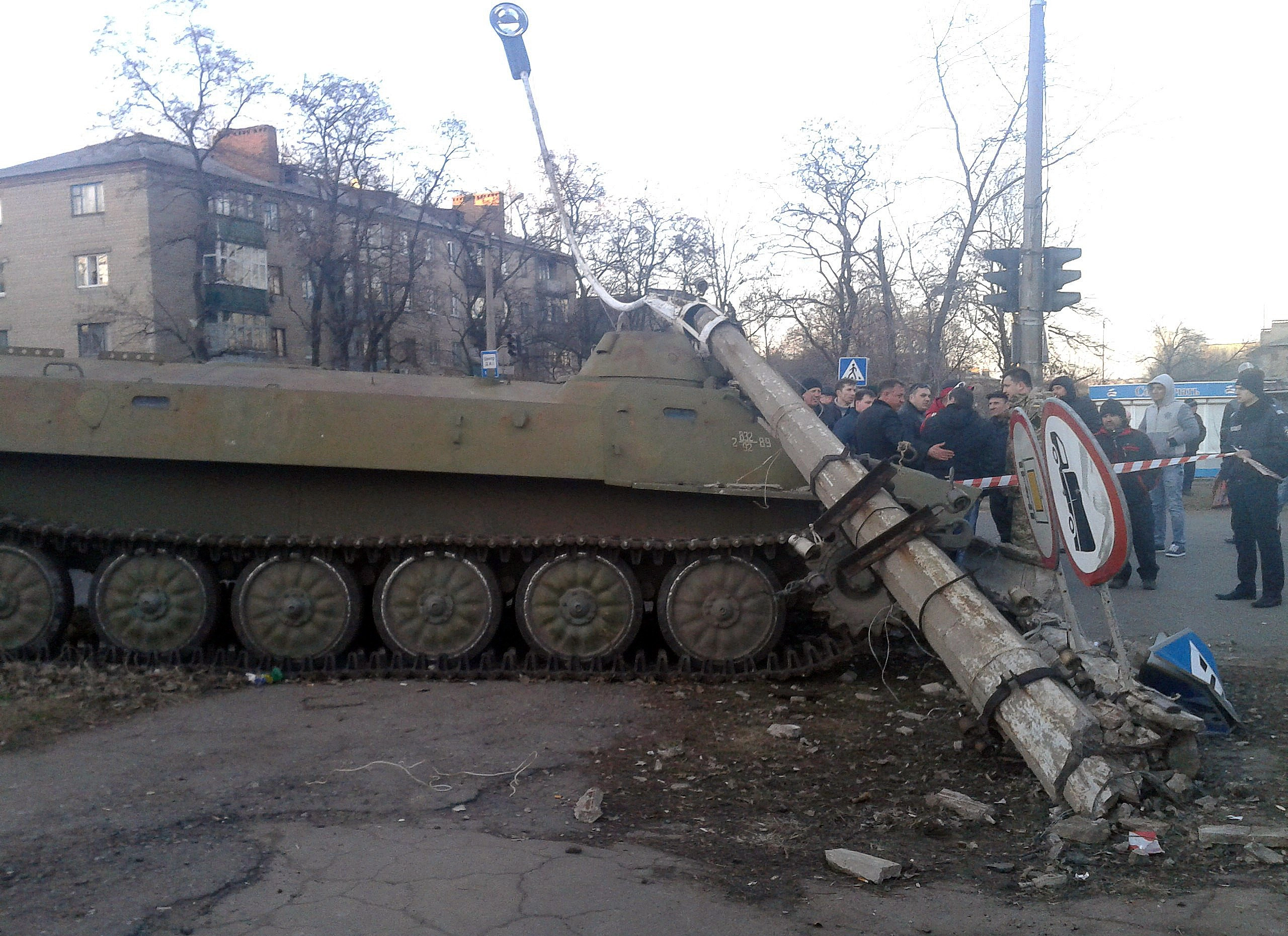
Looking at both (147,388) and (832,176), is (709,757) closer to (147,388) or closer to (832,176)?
(147,388)

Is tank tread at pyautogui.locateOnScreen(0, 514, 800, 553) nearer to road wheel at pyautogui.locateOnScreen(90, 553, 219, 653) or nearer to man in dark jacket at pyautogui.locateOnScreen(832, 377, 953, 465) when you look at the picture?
road wheel at pyautogui.locateOnScreen(90, 553, 219, 653)

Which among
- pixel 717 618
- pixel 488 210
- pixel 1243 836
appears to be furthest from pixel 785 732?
pixel 488 210

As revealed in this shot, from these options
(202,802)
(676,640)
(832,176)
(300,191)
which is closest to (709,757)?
(676,640)

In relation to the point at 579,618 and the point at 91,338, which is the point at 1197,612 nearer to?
the point at 579,618

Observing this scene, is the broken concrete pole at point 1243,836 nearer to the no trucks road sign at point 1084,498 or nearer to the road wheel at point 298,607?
the no trucks road sign at point 1084,498

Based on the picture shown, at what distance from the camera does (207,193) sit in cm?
3027

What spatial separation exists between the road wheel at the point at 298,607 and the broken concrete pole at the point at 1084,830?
5.17 m

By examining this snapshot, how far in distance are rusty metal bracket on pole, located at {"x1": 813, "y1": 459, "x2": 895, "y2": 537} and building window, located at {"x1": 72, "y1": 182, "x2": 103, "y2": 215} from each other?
3582 cm

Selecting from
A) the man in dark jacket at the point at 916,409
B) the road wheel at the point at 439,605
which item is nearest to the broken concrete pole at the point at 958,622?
the man in dark jacket at the point at 916,409

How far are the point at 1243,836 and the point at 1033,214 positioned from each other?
784 cm

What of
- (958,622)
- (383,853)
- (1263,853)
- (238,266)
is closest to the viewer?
(1263,853)

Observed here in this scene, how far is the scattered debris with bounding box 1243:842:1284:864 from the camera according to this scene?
4.15 metres

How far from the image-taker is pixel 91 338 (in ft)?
119

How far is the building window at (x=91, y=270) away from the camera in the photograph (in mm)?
36281
